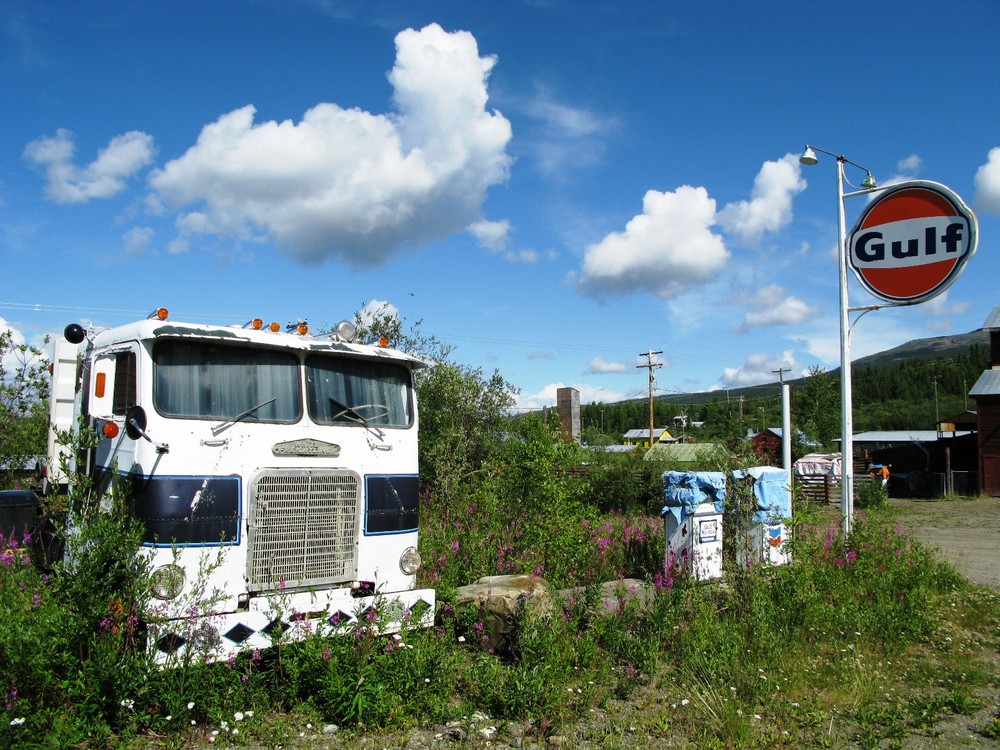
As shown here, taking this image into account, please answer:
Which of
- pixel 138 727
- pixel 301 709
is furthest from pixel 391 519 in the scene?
pixel 138 727

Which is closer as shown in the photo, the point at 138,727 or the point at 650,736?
the point at 138,727

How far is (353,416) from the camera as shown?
649cm

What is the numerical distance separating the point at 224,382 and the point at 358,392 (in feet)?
3.83

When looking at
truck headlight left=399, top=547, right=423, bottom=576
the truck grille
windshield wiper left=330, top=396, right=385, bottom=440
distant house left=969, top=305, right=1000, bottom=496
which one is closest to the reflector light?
windshield wiper left=330, top=396, right=385, bottom=440

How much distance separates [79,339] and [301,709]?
368 cm

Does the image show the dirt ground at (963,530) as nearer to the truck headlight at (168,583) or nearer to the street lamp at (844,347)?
the street lamp at (844,347)

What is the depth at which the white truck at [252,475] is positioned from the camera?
5.31 meters

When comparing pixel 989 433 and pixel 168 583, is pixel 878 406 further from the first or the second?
pixel 168 583

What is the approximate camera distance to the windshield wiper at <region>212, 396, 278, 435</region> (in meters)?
5.71

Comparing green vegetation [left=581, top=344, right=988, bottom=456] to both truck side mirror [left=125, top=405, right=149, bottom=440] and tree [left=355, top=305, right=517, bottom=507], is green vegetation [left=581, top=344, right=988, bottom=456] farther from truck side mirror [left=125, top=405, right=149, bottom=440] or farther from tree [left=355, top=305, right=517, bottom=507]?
truck side mirror [left=125, top=405, right=149, bottom=440]

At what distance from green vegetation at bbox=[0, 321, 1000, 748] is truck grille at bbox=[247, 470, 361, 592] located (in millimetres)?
551

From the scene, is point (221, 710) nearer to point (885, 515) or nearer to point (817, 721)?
point (817, 721)

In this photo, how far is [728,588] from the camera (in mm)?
8086

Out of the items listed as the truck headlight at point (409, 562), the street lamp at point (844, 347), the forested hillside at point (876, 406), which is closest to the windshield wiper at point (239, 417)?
the truck headlight at point (409, 562)
